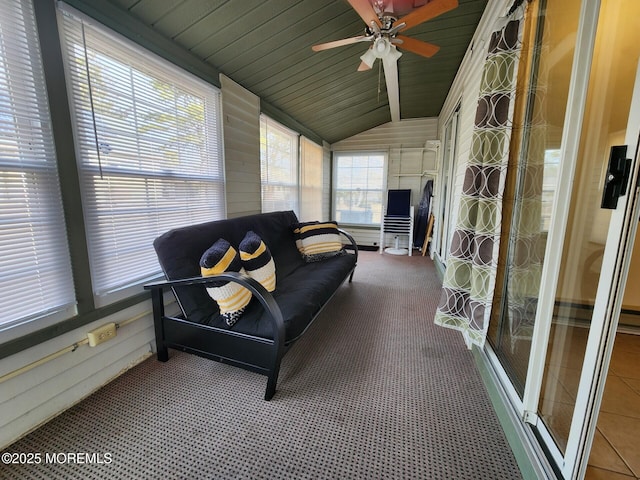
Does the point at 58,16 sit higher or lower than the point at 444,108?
lower

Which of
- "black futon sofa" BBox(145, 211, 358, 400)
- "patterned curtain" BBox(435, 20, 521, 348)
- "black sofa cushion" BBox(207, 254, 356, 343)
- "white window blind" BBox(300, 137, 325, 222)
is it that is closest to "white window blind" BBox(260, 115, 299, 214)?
"white window blind" BBox(300, 137, 325, 222)

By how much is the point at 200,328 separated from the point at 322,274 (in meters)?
1.09

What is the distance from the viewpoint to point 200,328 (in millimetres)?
1615

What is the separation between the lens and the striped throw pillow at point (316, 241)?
295cm

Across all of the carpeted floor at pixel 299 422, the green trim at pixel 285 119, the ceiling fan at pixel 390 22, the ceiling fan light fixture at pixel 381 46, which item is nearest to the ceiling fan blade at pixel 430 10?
the ceiling fan at pixel 390 22

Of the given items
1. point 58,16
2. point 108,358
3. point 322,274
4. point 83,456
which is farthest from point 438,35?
point 83,456

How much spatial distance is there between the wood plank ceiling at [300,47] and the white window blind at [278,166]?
1.01ft

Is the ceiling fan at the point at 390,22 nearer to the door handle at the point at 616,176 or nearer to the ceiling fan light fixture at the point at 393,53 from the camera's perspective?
the ceiling fan light fixture at the point at 393,53

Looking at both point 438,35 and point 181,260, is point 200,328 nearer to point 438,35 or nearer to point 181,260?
point 181,260

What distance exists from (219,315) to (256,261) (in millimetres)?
424

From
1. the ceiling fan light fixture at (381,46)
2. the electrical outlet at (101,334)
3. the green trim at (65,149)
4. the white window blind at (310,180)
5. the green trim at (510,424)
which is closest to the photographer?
the green trim at (510,424)

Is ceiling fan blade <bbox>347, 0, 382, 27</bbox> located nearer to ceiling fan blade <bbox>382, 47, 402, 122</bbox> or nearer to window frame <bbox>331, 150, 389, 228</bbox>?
ceiling fan blade <bbox>382, 47, 402, 122</bbox>

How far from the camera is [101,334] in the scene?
1.54m

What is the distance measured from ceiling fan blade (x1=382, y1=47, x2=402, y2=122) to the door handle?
5.89 feet
